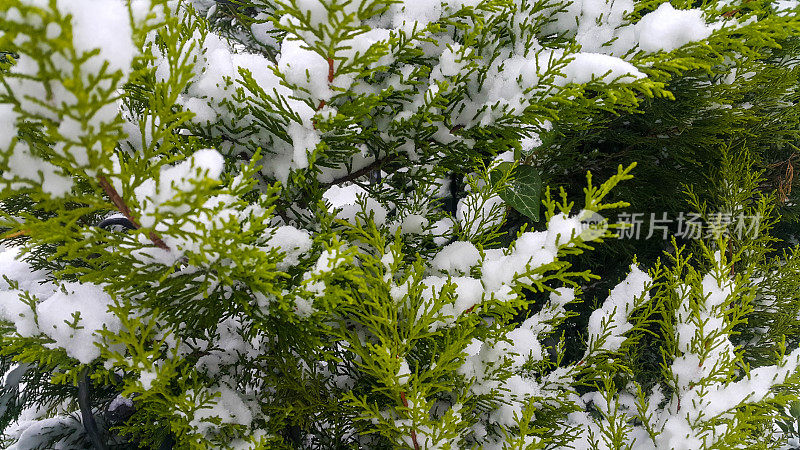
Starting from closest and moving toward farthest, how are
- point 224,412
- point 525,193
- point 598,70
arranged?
point 598,70, point 224,412, point 525,193

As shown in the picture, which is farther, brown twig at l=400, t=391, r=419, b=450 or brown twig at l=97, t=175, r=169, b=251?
brown twig at l=400, t=391, r=419, b=450

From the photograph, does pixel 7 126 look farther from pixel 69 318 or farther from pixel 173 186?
pixel 69 318

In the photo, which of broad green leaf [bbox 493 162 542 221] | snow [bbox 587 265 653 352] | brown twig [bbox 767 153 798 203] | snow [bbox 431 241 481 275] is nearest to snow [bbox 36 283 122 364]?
snow [bbox 431 241 481 275]

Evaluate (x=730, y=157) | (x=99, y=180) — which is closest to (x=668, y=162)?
(x=730, y=157)

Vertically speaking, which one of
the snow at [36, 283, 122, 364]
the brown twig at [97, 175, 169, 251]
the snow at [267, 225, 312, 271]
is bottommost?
the snow at [36, 283, 122, 364]

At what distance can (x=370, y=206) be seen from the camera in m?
2.19

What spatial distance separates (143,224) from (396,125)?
97 cm

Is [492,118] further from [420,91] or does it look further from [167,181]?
[167,181]

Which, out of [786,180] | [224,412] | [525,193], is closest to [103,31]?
[224,412]

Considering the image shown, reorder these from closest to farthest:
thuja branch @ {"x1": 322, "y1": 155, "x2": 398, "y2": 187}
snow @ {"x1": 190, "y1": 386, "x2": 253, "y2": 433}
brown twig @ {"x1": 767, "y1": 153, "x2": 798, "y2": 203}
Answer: snow @ {"x1": 190, "y1": 386, "x2": 253, "y2": 433} → thuja branch @ {"x1": 322, "y1": 155, "x2": 398, "y2": 187} → brown twig @ {"x1": 767, "y1": 153, "x2": 798, "y2": 203}

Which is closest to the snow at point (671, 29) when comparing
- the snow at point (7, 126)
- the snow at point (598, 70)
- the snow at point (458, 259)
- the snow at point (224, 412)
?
the snow at point (598, 70)

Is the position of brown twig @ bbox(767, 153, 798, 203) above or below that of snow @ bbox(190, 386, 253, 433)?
above

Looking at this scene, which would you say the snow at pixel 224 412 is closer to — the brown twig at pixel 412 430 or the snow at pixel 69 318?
the snow at pixel 69 318

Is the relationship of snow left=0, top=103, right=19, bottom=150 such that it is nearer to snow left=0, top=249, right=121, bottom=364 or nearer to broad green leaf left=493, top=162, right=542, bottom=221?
snow left=0, top=249, right=121, bottom=364
